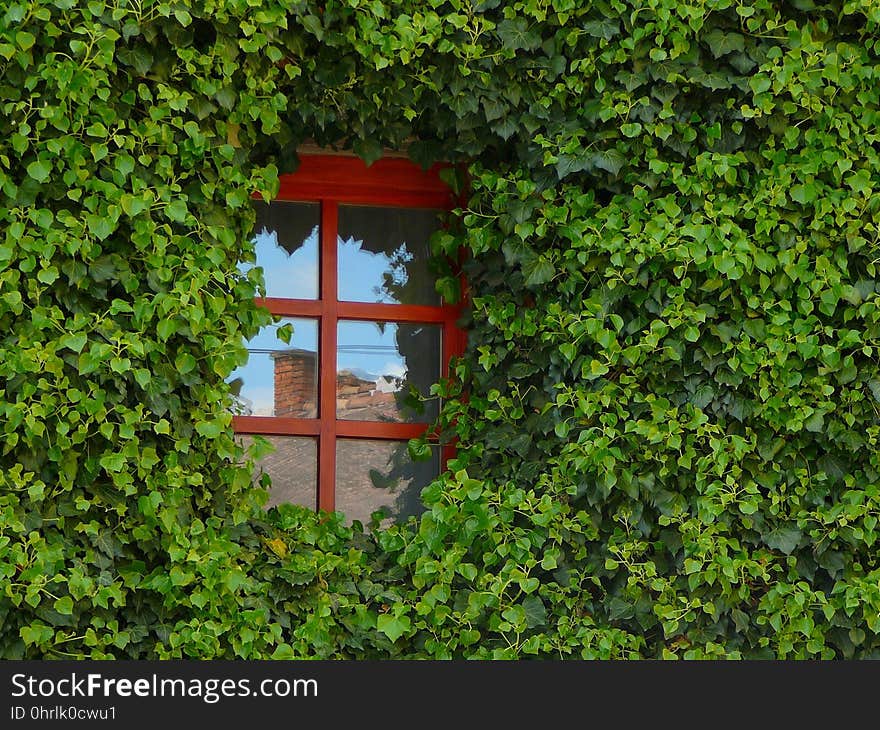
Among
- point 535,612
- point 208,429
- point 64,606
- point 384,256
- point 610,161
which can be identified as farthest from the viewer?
point 384,256

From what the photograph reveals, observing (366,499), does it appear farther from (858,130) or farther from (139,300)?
(858,130)

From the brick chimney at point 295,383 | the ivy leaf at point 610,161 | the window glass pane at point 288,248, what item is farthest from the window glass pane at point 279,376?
the ivy leaf at point 610,161

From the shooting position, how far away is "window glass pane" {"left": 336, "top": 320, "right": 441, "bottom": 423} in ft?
14.8

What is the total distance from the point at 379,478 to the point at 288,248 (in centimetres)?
80

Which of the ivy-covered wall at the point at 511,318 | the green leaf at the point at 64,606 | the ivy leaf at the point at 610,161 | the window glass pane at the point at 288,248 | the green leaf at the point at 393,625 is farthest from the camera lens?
the window glass pane at the point at 288,248

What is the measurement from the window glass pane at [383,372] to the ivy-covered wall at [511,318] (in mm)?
229

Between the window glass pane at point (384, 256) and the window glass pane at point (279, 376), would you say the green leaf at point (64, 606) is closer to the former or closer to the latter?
the window glass pane at point (279, 376)

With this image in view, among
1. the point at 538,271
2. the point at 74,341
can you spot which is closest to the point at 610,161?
the point at 538,271

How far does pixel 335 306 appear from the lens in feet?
14.8

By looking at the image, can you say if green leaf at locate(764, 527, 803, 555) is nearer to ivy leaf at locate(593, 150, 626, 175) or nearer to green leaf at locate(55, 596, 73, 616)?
ivy leaf at locate(593, 150, 626, 175)

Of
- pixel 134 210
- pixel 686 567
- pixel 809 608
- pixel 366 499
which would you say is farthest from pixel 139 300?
pixel 809 608

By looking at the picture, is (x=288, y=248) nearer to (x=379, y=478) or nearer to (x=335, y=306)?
(x=335, y=306)

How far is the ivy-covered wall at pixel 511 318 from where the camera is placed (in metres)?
3.83

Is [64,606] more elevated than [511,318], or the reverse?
[511,318]
